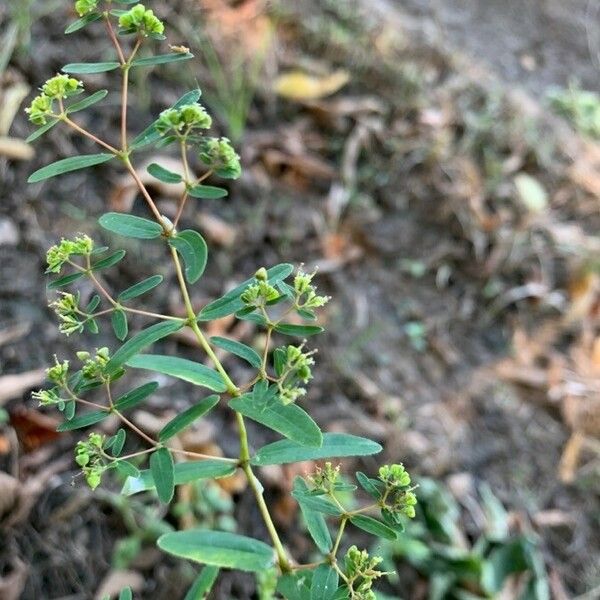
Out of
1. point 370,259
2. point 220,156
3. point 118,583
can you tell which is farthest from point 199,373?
point 370,259

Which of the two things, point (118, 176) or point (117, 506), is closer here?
point (117, 506)

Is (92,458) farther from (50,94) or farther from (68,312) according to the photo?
(50,94)

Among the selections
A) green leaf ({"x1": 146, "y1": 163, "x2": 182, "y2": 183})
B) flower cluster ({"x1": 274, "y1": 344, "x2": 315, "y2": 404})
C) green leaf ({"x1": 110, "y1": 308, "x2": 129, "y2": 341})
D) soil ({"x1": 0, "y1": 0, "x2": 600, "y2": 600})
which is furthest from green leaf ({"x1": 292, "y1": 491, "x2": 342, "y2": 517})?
soil ({"x1": 0, "y1": 0, "x2": 600, "y2": 600})

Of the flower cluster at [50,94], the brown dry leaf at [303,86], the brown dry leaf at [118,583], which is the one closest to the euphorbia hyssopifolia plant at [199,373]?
the flower cluster at [50,94]

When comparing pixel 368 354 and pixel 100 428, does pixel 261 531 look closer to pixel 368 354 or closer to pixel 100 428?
pixel 100 428

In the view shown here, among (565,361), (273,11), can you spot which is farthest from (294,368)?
(273,11)
